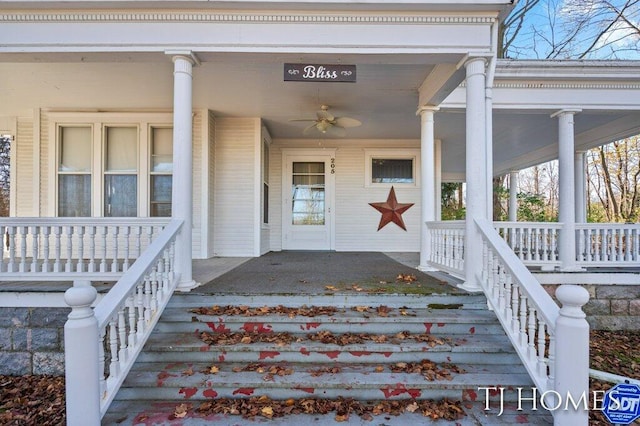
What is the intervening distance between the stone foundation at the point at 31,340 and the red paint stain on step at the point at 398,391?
2.92m

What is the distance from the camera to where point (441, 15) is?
3.47 metres

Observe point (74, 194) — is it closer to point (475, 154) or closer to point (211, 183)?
point (211, 183)

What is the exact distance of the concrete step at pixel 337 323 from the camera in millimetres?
2914

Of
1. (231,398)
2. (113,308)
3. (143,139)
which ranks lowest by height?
(231,398)

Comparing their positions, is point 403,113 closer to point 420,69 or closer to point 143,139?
point 420,69

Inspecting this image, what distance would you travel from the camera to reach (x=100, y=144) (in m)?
6.04

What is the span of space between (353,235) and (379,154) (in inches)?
75.9

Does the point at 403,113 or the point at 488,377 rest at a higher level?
the point at 403,113

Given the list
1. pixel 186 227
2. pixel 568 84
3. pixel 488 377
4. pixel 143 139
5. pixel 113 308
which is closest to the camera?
pixel 113 308

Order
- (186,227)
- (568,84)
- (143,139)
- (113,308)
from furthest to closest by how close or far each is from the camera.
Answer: (143,139)
(568,84)
(186,227)
(113,308)

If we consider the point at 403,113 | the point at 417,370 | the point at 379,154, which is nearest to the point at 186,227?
the point at 417,370

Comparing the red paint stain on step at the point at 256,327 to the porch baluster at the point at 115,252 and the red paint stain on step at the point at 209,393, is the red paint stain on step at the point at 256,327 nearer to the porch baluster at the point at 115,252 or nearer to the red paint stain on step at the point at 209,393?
the red paint stain on step at the point at 209,393

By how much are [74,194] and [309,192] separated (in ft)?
14.6

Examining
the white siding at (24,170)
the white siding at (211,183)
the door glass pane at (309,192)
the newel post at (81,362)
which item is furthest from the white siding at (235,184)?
the newel post at (81,362)
